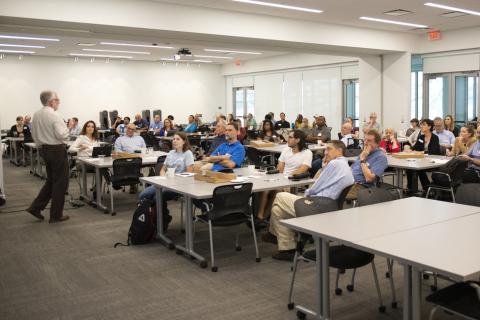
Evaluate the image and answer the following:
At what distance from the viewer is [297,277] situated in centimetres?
448

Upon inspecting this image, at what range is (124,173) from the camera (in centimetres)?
729

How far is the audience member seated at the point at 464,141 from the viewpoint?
25.6 ft

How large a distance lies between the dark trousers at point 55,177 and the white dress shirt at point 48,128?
94mm

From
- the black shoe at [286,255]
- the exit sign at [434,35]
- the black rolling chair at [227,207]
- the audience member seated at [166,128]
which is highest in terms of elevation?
the exit sign at [434,35]

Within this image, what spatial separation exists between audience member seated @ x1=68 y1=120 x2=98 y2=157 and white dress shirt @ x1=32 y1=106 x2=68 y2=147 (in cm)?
158

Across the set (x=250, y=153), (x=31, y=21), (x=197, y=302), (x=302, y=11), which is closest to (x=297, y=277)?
(x=197, y=302)

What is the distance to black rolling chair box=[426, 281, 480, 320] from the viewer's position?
251 centimetres

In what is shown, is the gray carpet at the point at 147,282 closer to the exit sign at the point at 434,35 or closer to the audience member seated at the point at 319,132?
the audience member seated at the point at 319,132

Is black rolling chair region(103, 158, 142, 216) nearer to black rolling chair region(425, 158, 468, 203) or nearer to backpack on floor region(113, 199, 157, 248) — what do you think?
backpack on floor region(113, 199, 157, 248)

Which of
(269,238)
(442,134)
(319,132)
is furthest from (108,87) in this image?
(269,238)

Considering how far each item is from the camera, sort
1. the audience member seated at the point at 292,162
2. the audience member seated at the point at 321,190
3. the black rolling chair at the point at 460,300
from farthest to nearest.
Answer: the audience member seated at the point at 292,162 → the audience member seated at the point at 321,190 → the black rolling chair at the point at 460,300

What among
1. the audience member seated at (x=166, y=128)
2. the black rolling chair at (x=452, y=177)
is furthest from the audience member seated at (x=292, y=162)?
the audience member seated at (x=166, y=128)

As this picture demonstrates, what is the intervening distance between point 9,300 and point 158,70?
17149 mm

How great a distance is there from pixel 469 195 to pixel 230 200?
7.01 feet
